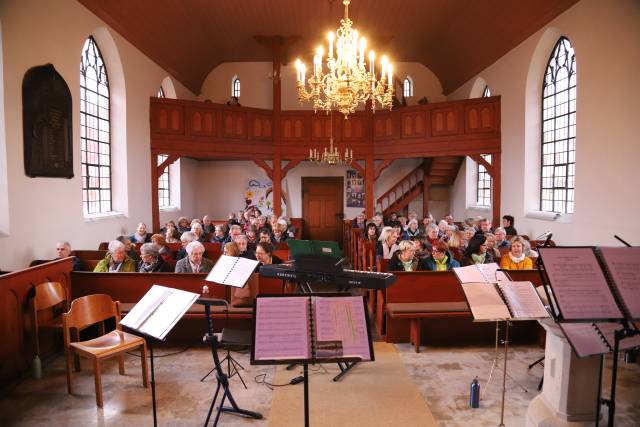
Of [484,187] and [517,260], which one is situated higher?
[484,187]

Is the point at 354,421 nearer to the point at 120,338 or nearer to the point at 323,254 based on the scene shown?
the point at 323,254

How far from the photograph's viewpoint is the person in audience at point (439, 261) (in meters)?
6.02

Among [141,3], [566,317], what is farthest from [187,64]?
[566,317]

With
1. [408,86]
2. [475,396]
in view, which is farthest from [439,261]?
[408,86]

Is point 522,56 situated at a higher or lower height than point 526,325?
higher

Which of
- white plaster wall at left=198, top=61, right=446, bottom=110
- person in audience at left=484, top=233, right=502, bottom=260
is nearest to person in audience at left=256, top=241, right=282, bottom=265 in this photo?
person in audience at left=484, top=233, right=502, bottom=260

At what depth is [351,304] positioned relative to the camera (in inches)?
104

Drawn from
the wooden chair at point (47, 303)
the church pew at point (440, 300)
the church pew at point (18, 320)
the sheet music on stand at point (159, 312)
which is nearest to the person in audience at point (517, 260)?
the church pew at point (440, 300)

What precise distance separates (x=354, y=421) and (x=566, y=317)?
2049 millimetres

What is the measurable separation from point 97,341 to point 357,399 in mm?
2425

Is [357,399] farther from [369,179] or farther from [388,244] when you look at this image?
[369,179]

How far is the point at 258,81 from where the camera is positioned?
15266mm

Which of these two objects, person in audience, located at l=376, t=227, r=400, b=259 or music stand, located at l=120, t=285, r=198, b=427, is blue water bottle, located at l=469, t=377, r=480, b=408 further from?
person in audience, located at l=376, t=227, r=400, b=259

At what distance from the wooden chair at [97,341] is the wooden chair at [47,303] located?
0.62 meters
